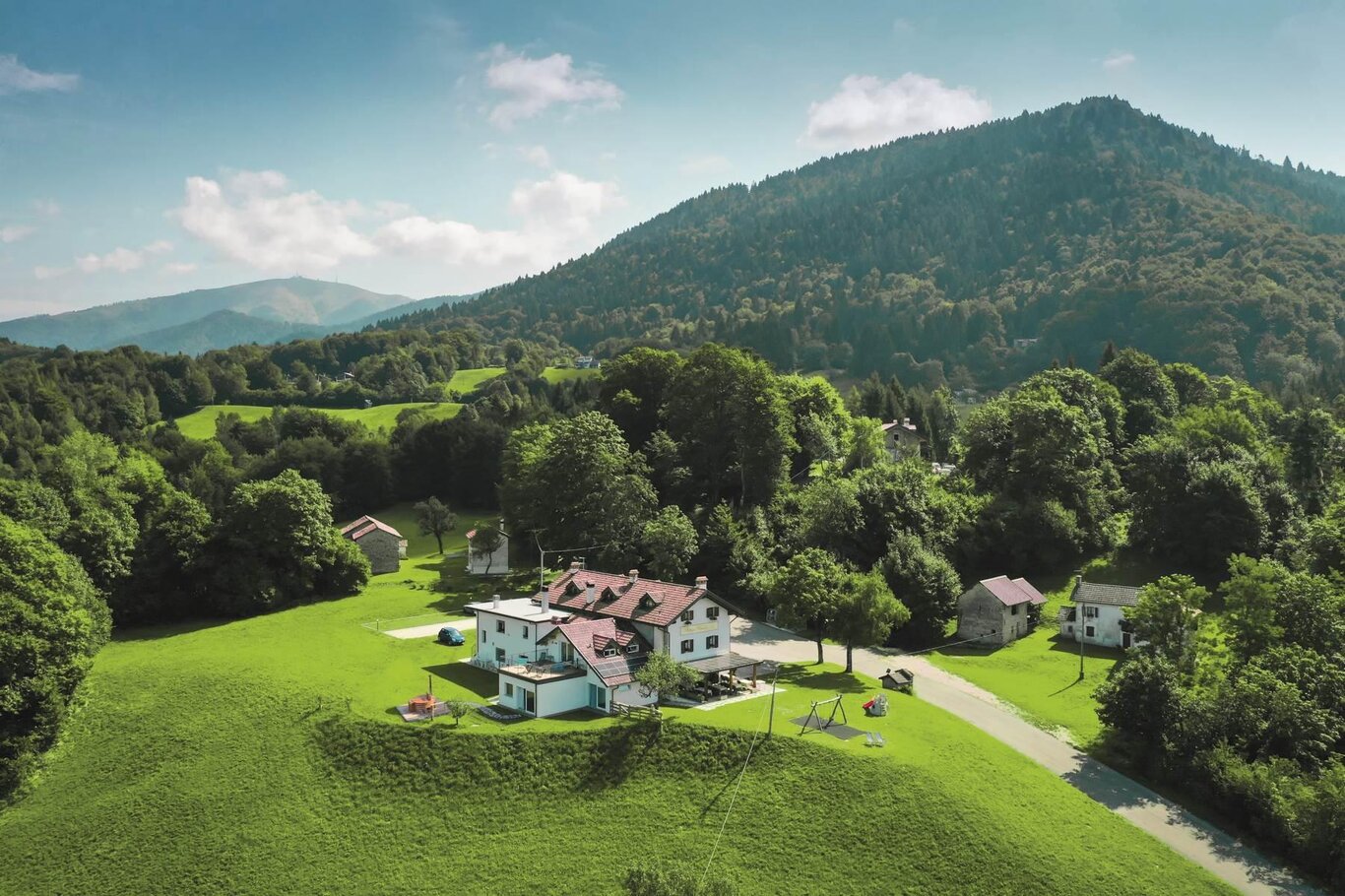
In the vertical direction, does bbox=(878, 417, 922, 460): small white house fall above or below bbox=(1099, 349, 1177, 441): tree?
below

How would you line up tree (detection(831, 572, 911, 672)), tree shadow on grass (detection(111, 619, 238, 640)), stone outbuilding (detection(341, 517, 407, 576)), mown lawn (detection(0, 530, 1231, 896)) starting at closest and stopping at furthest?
1. mown lawn (detection(0, 530, 1231, 896))
2. tree (detection(831, 572, 911, 672))
3. tree shadow on grass (detection(111, 619, 238, 640))
4. stone outbuilding (detection(341, 517, 407, 576))

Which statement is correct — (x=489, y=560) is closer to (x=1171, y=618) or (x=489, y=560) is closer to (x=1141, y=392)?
(x=1171, y=618)

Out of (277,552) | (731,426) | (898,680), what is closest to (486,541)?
(277,552)

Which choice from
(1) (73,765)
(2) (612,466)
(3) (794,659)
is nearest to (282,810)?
(1) (73,765)

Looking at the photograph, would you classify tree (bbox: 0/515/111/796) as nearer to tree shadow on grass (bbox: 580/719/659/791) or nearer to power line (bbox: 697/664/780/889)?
tree shadow on grass (bbox: 580/719/659/791)

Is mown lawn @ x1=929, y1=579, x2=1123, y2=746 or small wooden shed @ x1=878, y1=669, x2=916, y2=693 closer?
mown lawn @ x1=929, y1=579, x2=1123, y2=746

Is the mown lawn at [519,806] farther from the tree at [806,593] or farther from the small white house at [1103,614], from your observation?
the small white house at [1103,614]

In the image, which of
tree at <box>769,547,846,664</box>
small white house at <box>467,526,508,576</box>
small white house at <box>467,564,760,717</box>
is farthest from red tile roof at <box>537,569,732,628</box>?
small white house at <box>467,526,508,576</box>

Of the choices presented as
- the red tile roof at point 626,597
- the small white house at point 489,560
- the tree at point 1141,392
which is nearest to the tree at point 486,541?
the small white house at point 489,560
